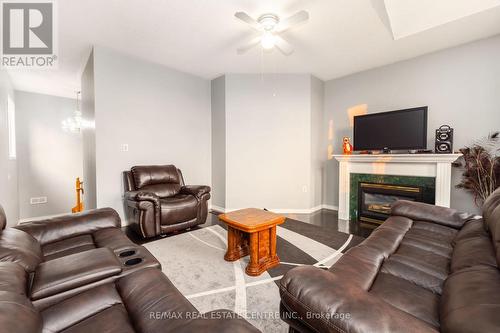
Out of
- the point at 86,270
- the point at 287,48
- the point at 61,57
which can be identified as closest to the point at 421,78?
the point at 287,48

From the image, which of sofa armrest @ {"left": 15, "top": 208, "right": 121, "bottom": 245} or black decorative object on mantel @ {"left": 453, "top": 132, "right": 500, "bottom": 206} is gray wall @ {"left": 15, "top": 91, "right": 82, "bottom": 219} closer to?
sofa armrest @ {"left": 15, "top": 208, "right": 121, "bottom": 245}

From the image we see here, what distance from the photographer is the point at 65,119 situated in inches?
207

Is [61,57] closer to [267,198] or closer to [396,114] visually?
[267,198]

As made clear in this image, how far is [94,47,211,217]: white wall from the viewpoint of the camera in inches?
135

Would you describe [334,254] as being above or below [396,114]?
below

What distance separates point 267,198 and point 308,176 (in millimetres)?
931

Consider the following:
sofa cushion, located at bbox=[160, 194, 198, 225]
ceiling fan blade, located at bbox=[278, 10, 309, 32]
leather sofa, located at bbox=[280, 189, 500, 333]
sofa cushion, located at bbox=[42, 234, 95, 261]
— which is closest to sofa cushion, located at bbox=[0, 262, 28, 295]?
sofa cushion, located at bbox=[42, 234, 95, 261]

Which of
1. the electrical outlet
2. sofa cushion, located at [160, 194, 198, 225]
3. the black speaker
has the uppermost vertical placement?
the black speaker

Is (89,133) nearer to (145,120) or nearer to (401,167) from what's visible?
(145,120)

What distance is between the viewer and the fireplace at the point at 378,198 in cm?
354

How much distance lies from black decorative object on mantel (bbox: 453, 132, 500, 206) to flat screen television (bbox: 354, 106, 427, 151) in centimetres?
55

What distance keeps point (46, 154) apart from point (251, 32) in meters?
5.17

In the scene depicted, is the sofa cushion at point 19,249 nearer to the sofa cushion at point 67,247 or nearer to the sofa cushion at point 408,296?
the sofa cushion at point 67,247

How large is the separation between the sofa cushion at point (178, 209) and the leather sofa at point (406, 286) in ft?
8.04
